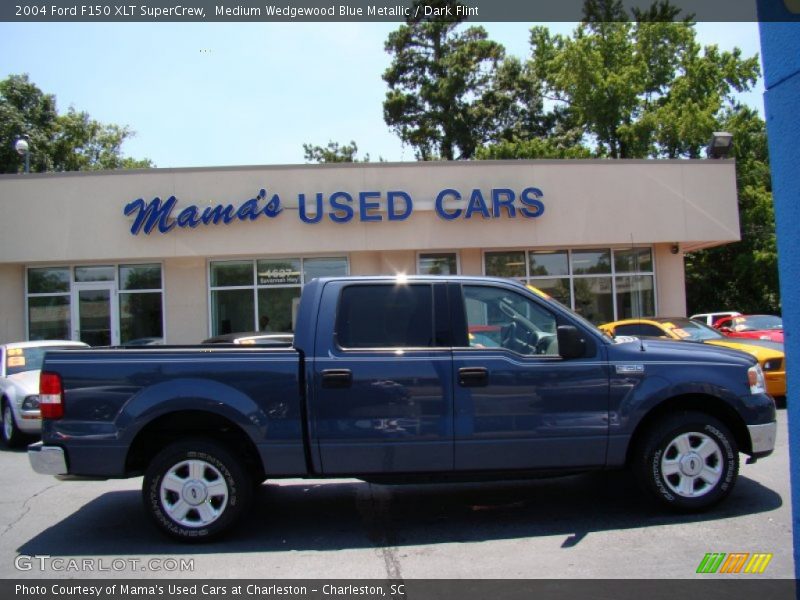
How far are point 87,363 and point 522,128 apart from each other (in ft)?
115

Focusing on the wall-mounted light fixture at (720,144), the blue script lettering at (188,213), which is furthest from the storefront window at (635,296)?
the blue script lettering at (188,213)

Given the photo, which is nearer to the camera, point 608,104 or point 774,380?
point 774,380

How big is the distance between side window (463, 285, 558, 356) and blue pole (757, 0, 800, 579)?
9.30 ft

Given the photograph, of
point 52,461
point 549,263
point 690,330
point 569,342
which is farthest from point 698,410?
A: point 549,263

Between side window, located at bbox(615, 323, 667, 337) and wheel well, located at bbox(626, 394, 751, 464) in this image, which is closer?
wheel well, located at bbox(626, 394, 751, 464)

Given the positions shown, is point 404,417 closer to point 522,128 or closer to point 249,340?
point 249,340

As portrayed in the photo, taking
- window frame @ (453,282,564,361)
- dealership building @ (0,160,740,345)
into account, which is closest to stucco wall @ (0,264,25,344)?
dealership building @ (0,160,740,345)

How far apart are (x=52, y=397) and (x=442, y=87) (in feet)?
109

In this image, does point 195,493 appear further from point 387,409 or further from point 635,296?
point 635,296

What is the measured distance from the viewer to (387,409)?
16.7ft

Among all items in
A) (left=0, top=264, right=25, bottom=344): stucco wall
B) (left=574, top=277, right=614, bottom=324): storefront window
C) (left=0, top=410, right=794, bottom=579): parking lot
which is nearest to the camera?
(left=0, top=410, right=794, bottom=579): parking lot

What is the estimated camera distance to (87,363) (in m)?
5.11

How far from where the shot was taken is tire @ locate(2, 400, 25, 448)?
9578 millimetres

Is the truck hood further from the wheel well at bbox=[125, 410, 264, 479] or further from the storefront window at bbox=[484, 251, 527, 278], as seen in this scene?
the storefront window at bbox=[484, 251, 527, 278]
